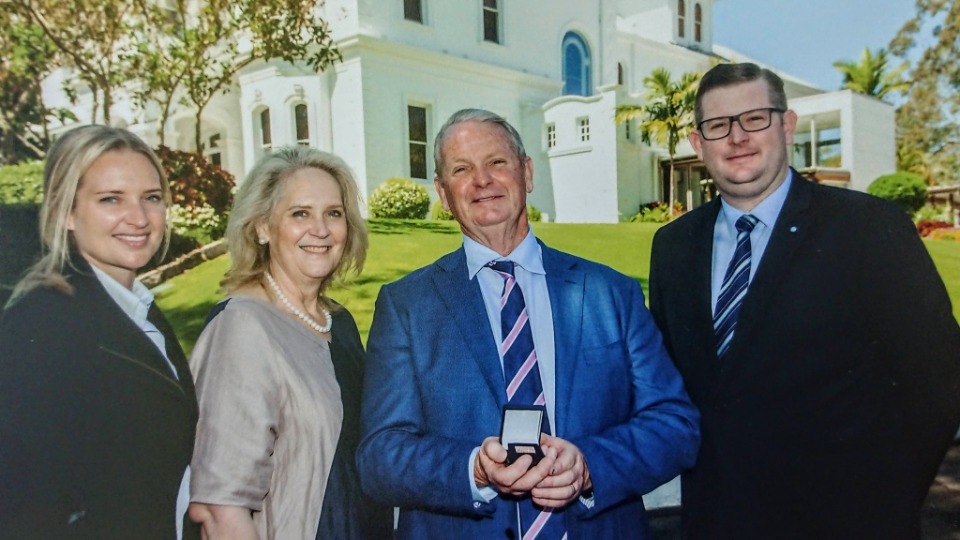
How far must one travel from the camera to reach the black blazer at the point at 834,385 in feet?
6.06

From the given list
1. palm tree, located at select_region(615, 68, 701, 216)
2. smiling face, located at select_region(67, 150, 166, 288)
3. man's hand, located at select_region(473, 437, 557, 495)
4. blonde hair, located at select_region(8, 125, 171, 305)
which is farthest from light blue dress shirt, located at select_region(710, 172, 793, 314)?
blonde hair, located at select_region(8, 125, 171, 305)

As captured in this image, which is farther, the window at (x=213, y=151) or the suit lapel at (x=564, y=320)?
the window at (x=213, y=151)

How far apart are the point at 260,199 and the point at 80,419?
791 mm

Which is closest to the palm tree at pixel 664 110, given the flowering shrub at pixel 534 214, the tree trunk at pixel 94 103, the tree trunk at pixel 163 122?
the flowering shrub at pixel 534 214

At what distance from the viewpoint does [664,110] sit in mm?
3988

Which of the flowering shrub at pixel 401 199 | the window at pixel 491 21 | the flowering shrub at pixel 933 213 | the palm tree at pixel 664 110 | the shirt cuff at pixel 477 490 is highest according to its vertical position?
the window at pixel 491 21

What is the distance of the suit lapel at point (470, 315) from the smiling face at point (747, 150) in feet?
3.08

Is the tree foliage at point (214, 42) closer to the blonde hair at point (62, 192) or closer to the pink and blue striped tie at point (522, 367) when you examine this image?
the blonde hair at point (62, 192)

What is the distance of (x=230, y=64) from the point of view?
10.3 feet

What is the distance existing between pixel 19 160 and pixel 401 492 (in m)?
2.17

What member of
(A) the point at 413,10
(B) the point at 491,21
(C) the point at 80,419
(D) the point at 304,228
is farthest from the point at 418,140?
(C) the point at 80,419

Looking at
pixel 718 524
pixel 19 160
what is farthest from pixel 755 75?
pixel 19 160

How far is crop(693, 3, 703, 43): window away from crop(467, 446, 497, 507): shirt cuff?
331 centimetres

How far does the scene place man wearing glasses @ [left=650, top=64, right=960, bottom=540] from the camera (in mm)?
1847
